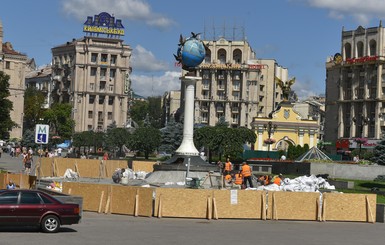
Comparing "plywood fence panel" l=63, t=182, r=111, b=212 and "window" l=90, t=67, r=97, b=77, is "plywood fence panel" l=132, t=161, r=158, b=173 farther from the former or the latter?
"window" l=90, t=67, r=97, b=77

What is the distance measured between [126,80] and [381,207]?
107501 mm

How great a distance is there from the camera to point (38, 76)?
175375mm

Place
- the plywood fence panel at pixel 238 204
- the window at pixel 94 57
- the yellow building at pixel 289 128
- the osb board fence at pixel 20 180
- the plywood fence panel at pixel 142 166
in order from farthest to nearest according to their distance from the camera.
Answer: the window at pixel 94 57 → the yellow building at pixel 289 128 → the plywood fence panel at pixel 142 166 → the osb board fence at pixel 20 180 → the plywood fence panel at pixel 238 204

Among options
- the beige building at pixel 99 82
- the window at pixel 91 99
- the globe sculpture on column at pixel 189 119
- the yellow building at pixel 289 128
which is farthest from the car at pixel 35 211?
the window at pixel 91 99

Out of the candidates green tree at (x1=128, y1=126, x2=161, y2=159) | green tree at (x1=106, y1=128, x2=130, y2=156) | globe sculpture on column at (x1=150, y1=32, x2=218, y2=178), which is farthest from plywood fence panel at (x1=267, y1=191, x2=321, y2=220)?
green tree at (x1=106, y1=128, x2=130, y2=156)

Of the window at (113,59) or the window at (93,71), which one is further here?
the window at (113,59)

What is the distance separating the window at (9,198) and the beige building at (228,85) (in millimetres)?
114292

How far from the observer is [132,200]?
93.7ft

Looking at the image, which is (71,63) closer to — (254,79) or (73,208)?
(254,79)

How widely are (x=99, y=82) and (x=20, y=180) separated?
98.6m

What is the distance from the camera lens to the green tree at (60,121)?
415ft

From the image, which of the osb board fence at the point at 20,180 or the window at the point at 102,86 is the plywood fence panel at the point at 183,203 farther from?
the window at the point at 102,86

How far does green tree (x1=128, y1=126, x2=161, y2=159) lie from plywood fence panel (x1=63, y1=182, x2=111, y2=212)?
2627 inches

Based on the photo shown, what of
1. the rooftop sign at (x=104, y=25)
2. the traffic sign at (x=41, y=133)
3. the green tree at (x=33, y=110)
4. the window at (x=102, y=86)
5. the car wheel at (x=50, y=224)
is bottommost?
the car wheel at (x=50, y=224)
